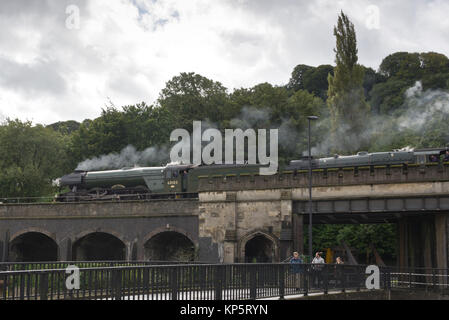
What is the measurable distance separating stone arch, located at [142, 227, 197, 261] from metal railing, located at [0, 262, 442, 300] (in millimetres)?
23024

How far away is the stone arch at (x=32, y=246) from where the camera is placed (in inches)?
1998

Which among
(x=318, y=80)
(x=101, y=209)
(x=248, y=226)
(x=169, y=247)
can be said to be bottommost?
(x=169, y=247)

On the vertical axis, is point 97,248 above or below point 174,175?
below

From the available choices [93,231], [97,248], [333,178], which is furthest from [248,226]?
[97,248]

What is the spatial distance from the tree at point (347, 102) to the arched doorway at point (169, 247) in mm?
20562

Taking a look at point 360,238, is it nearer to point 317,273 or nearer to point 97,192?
point 97,192

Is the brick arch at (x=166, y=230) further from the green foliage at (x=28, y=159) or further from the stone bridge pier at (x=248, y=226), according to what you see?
the green foliage at (x=28, y=159)

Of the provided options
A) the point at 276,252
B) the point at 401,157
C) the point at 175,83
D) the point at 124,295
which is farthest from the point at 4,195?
the point at 124,295

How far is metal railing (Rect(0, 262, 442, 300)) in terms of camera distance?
41.6ft

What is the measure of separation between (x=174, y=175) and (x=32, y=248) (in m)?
16.0

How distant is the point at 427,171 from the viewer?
37.0 meters

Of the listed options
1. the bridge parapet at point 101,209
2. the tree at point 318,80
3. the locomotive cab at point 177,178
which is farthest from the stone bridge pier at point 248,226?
the tree at point 318,80

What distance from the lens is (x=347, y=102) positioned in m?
60.6
